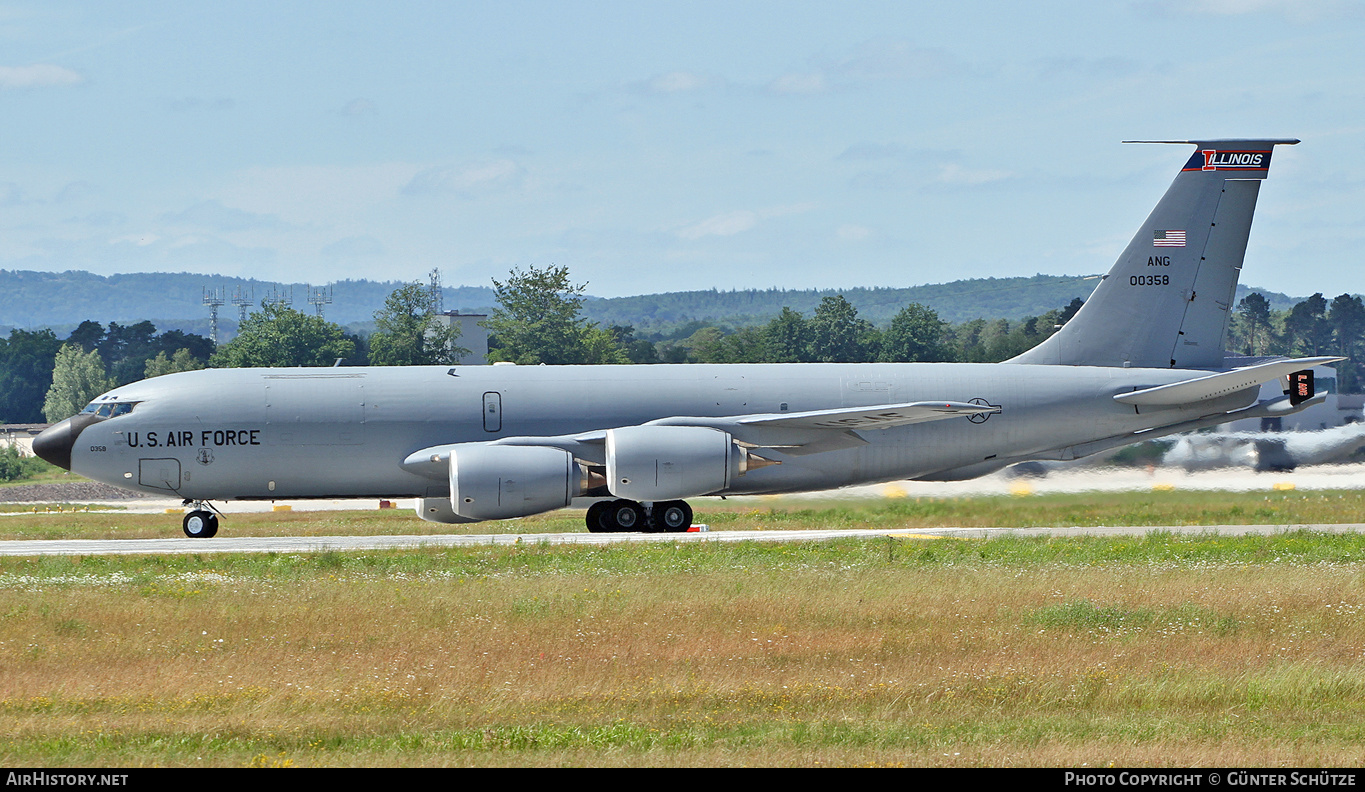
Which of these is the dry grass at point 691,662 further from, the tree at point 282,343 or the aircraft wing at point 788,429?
the tree at point 282,343

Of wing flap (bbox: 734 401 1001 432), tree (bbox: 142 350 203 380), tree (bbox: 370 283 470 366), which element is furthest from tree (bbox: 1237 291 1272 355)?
wing flap (bbox: 734 401 1001 432)

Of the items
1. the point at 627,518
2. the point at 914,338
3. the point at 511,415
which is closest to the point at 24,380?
the point at 914,338

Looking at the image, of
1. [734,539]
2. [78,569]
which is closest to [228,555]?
[78,569]

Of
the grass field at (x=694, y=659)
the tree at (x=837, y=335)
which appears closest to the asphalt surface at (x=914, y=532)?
the grass field at (x=694, y=659)

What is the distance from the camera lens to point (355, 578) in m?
22.6

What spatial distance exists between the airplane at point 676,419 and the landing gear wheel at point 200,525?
4cm

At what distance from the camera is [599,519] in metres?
32.8

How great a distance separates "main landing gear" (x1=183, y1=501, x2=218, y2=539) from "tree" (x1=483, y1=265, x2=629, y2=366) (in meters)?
74.2

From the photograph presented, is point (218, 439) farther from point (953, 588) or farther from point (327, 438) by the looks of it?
point (953, 588)

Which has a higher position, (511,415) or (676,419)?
(511,415)

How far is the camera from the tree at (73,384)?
441 ft

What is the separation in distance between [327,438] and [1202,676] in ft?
71.8

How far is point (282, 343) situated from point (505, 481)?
8354cm

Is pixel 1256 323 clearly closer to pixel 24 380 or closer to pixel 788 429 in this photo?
pixel 24 380
